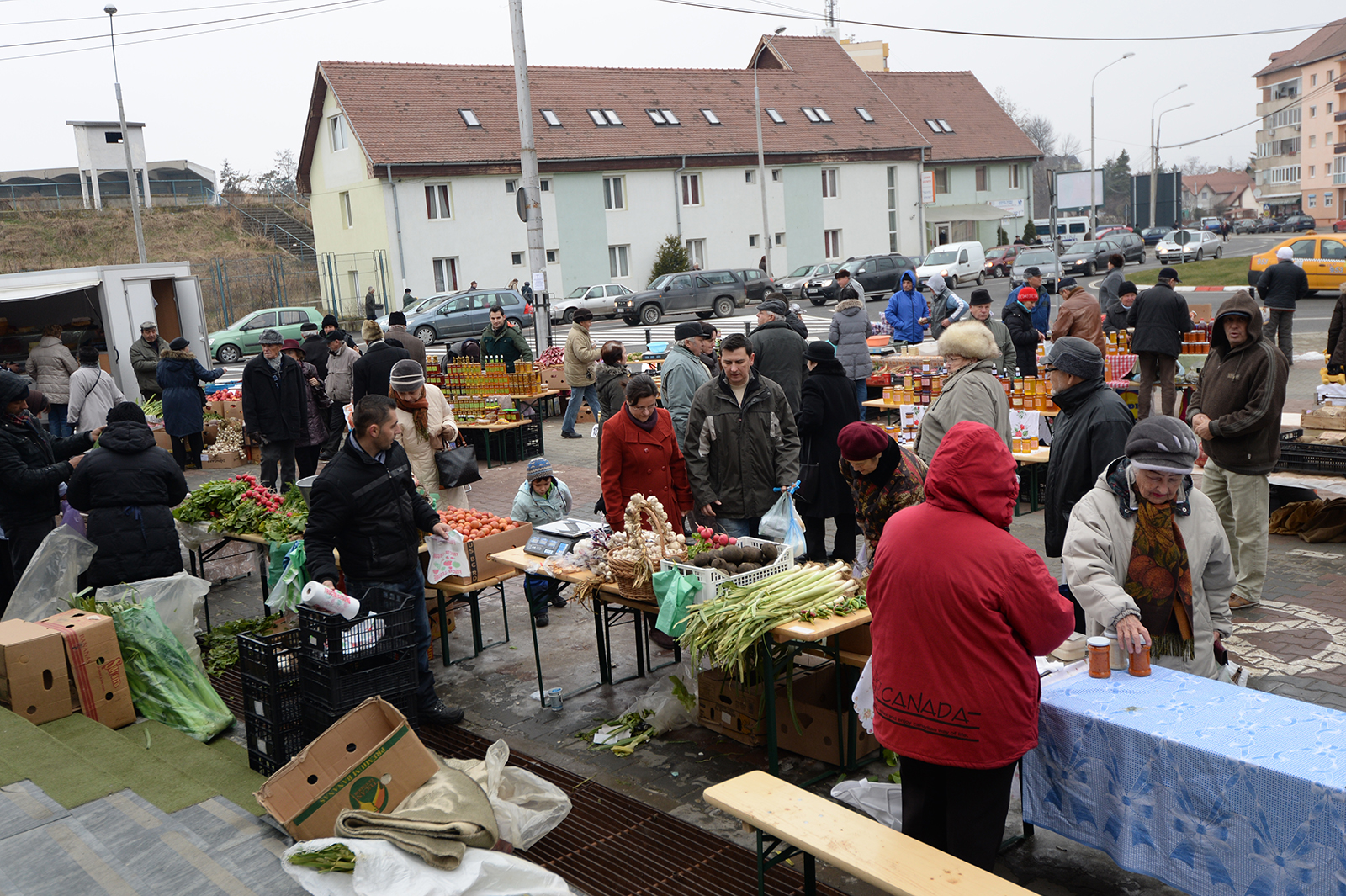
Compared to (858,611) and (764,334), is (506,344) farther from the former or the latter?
(858,611)

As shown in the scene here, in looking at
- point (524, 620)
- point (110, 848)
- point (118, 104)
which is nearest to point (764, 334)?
point (524, 620)

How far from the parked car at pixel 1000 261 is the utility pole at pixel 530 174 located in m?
25.1

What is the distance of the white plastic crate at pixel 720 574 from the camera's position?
501cm

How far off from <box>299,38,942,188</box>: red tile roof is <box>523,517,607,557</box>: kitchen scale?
99.9ft

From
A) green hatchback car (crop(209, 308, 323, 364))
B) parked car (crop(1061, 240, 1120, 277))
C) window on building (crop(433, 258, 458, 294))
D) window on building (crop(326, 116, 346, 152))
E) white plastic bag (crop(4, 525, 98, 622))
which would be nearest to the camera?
white plastic bag (crop(4, 525, 98, 622))

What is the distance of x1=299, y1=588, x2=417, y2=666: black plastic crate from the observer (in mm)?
4832

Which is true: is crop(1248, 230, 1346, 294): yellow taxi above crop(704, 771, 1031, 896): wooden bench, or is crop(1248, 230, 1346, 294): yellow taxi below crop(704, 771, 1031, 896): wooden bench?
above

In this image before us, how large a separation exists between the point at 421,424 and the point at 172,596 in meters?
2.04

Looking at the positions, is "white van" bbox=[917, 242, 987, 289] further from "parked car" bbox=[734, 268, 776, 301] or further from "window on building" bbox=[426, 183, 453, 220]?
"window on building" bbox=[426, 183, 453, 220]

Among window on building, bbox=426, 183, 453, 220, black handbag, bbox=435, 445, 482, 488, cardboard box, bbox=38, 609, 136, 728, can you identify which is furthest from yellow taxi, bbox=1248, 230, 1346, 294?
cardboard box, bbox=38, 609, 136, 728

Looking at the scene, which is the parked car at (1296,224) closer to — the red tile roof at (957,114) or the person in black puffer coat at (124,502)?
the red tile roof at (957,114)

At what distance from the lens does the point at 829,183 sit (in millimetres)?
44406

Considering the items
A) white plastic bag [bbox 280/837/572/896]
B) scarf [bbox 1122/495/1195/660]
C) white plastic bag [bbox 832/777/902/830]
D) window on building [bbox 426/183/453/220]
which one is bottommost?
white plastic bag [bbox 832/777/902/830]

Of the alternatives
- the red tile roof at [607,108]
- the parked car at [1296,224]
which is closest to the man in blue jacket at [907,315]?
the red tile roof at [607,108]
